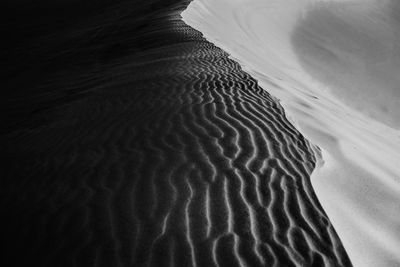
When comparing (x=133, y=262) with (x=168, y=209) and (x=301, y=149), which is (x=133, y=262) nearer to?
(x=168, y=209)

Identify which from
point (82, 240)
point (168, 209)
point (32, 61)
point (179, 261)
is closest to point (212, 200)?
point (168, 209)

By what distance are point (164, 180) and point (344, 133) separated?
288 cm

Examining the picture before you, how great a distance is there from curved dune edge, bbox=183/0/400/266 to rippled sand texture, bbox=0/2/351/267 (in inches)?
10.4

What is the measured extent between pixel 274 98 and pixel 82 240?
3.82 meters

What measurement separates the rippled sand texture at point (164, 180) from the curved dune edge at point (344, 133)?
10.4 inches

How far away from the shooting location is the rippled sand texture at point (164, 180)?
3.16 m

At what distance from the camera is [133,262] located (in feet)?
10.0

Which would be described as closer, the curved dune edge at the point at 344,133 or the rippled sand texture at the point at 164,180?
the rippled sand texture at the point at 164,180

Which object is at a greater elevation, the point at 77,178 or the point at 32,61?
the point at 77,178

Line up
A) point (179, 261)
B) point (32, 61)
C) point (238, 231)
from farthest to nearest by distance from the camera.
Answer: point (32, 61) → point (238, 231) → point (179, 261)


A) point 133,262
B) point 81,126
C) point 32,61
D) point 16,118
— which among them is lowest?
point 32,61

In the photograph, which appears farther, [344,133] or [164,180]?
[344,133]

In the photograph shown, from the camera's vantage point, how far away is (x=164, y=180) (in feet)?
13.0

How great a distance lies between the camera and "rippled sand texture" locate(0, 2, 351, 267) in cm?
316
